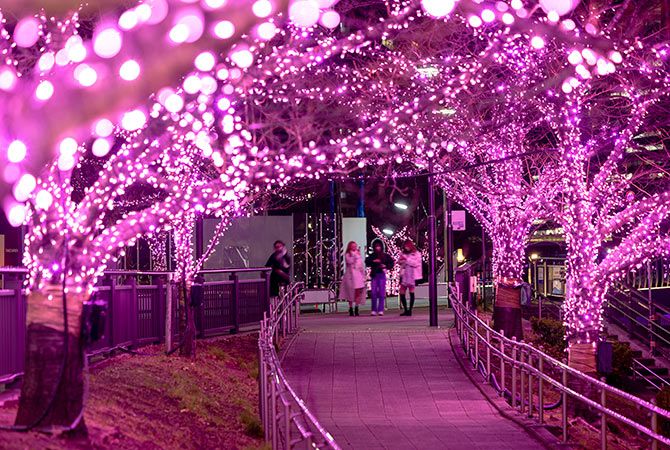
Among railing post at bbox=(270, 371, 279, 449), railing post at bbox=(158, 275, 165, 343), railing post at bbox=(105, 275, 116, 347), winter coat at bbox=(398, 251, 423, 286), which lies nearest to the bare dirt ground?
railing post at bbox=(105, 275, 116, 347)

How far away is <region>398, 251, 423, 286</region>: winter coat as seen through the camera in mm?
24547

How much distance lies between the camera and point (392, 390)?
14.8 metres

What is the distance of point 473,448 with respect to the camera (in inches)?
413

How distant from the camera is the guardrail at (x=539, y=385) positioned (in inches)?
348

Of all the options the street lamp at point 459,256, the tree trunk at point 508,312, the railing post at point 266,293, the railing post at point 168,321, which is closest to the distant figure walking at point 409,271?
the railing post at point 266,293

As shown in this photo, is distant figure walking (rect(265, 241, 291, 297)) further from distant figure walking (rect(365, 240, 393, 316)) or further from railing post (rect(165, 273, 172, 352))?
railing post (rect(165, 273, 172, 352))

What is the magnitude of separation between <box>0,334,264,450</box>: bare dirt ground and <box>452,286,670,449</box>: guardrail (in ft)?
10.4

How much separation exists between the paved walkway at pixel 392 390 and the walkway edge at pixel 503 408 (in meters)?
0.09

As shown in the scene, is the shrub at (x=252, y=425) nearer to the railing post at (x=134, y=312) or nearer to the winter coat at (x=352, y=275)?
the railing post at (x=134, y=312)

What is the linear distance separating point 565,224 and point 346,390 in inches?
174

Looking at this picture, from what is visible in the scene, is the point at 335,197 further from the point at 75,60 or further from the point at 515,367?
the point at 75,60

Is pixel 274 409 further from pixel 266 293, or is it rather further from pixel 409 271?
pixel 409 271

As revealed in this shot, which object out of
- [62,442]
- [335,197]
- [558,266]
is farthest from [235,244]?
[62,442]

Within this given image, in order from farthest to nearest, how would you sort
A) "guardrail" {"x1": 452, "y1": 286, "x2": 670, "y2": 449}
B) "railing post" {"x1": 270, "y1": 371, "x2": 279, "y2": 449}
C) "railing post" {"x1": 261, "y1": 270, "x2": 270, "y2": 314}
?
"railing post" {"x1": 261, "y1": 270, "x2": 270, "y2": 314} → "guardrail" {"x1": 452, "y1": 286, "x2": 670, "y2": 449} → "railing post" {"x1": 270, "y1": 371, "x2": 279, "y2": 449}
